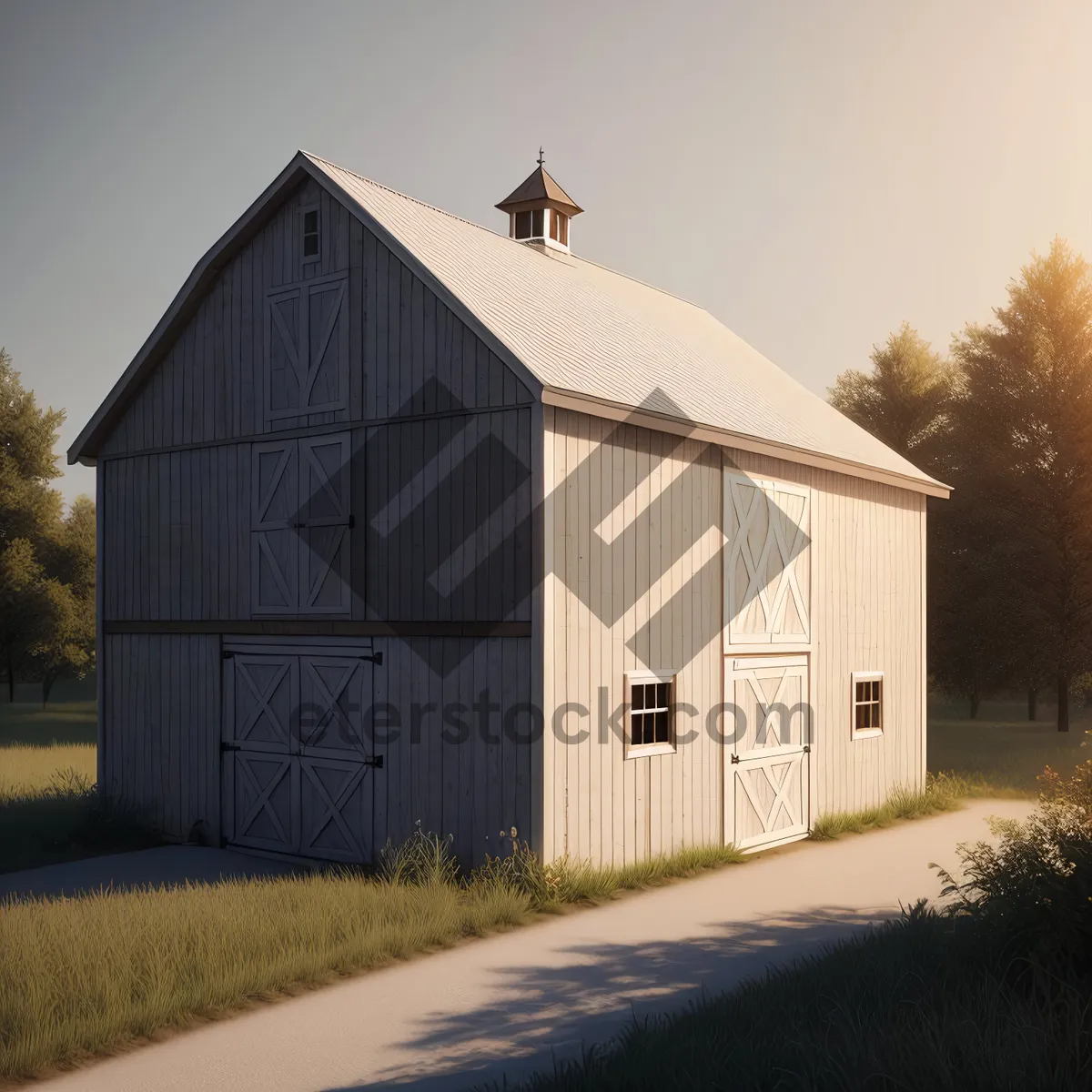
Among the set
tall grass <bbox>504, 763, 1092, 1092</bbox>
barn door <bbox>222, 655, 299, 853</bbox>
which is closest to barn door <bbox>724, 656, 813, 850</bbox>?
tall grass <bbox>504, 763, 1092, 1092</bbox>

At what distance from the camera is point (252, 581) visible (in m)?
14.4

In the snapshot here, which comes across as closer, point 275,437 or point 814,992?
point 814,992

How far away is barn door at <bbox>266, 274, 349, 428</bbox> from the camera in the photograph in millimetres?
13602

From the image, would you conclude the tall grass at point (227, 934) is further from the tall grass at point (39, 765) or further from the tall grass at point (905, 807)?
the tall grass at point (39, 765)

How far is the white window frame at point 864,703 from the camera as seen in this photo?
55.2ft

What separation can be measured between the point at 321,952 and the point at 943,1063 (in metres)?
4.77

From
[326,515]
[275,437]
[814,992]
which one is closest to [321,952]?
[814,992]

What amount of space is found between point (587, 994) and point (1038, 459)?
24652 mm

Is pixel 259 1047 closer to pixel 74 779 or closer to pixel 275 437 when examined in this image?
pixel 275 437

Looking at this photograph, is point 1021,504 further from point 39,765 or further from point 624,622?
point 39,765

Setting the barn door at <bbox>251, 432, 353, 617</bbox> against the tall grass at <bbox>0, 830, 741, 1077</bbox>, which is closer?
the tall grass at <bbox>0, 830, 741, 1077</bbox>

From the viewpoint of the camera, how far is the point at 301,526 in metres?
13.9

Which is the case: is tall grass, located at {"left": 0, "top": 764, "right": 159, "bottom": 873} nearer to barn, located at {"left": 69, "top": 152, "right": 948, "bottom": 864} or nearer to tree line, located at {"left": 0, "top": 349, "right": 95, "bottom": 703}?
barn, located at {"left": 69, "top": 152, "right": 948, "bottom": 864}

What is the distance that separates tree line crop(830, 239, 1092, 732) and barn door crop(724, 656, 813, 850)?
1477 centimetres
